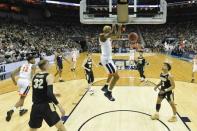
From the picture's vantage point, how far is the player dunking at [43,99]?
5.85 metres

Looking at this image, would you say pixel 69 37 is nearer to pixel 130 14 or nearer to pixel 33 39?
pixel 33 39

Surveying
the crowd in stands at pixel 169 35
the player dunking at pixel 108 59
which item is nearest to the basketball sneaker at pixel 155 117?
the player dunking at pixel 108 59

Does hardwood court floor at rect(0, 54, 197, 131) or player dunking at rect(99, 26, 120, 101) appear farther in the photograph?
hardwood court floor at rect(0, 54, 197, 131)

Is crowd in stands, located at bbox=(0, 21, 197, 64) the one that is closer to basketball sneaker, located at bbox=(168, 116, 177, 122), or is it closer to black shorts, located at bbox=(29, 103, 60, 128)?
basketball sneaker, located at bbox=(168, 116, 177, 122)

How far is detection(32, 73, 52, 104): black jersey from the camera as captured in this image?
5.87 m

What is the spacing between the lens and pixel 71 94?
13453 millimetres

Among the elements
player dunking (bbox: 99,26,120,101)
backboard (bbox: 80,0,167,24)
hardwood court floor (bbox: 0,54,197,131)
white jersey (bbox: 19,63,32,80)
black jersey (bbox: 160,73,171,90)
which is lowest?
hardwood court floor (bbox: 0,54,197,131)

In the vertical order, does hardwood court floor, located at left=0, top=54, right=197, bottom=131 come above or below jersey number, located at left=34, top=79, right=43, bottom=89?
below

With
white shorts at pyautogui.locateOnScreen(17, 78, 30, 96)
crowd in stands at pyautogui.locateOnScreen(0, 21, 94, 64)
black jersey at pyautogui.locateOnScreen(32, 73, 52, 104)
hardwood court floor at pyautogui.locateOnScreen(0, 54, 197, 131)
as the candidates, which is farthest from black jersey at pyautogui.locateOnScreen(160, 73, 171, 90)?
crowd in stands at pyautogui.locateOnScreen(0, 21, 94, 64)

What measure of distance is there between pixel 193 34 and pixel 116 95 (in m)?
31.8

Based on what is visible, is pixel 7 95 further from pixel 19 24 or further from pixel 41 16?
pixel 41 16

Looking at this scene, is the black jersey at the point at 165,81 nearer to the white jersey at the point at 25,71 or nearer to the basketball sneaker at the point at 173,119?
the basketball sneaker at the point at 173,119

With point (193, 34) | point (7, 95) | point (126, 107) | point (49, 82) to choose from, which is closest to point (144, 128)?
point (126, 107)

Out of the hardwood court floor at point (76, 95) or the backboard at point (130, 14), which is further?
the hardwood court floor at point (76, 95)
